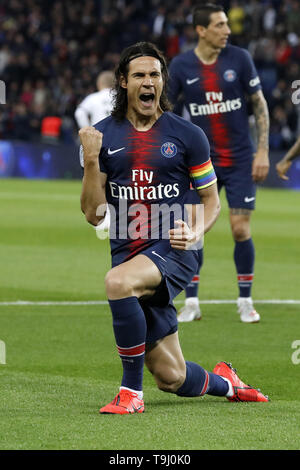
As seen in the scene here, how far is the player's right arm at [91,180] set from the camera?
536 centimetres

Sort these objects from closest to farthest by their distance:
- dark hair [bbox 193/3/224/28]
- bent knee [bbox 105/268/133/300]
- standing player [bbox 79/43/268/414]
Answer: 1. bent knee [bbox 105/268/133/300]
2. standing player [bbox 79/43/268/414]
3. dark hair [bbox 193/3/224/28]

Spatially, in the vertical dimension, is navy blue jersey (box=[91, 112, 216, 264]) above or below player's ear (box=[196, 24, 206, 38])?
below

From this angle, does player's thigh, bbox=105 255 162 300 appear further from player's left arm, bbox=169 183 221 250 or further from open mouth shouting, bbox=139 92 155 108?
open mouth shouting, bbox=139 92 155 108

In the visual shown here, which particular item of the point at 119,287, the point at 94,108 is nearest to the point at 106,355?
the point at 119,287

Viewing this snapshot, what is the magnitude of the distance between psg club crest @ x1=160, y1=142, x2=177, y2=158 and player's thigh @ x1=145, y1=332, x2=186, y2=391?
922 millimetres

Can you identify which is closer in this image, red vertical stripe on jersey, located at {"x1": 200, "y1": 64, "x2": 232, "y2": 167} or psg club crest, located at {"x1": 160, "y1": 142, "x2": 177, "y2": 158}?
psg club crest, located at {"x1": 160, "y1": 142, "x2": 177, "y2": 158}

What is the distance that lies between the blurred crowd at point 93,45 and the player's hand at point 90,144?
19668 mm

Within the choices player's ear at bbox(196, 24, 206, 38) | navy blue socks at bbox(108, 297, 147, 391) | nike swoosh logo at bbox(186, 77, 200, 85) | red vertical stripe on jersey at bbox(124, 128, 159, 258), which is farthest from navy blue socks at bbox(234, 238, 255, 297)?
navy blue socks at bbox(108, 297, 147, 391)

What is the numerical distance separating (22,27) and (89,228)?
64.8 ft

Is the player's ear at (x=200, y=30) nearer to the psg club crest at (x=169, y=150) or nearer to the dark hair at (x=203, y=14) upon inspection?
the dark hair at (x=203, y=14)

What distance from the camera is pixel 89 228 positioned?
16359mm

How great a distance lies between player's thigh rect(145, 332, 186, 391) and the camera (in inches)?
208

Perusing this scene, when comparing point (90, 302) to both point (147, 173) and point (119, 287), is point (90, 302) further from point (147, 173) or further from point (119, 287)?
point (119, 287)

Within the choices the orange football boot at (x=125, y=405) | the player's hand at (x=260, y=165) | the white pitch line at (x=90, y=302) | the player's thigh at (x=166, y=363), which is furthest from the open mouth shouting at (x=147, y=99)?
the white pitch line at (x=90, y=302)
